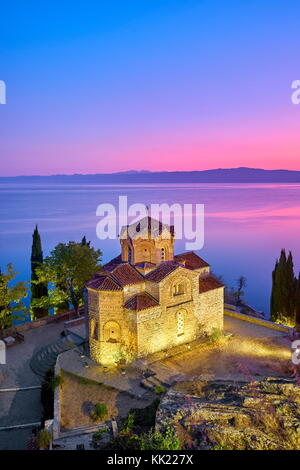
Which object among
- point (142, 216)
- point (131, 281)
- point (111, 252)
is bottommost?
point (111, 252)

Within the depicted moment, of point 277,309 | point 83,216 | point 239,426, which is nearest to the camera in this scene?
point 239,426

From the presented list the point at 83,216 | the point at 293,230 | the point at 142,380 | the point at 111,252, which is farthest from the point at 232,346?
the point at 83,216

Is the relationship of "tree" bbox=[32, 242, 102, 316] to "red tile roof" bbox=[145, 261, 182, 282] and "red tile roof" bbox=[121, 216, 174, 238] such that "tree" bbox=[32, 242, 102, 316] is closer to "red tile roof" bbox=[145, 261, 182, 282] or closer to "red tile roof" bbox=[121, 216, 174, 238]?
"red tile roof" bbox=[121, 216, 174, 238]

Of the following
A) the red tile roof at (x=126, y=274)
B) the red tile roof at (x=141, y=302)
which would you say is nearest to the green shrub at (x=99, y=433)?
the red tile roof at (x=141, y=302)

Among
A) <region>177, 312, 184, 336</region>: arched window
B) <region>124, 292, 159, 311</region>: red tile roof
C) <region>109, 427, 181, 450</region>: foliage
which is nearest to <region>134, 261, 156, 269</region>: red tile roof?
<region>124, 292, 159, 311</region>: red tile roof

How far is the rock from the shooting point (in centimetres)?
1393

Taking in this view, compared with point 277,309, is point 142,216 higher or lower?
higher

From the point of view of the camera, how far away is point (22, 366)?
82.6ft

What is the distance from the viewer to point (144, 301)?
75.5 ft

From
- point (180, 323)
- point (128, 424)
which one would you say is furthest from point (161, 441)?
point (180, 323)

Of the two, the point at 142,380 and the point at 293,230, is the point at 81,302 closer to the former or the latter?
the point at 142,380

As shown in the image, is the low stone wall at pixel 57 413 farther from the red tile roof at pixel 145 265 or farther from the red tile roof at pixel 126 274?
the red tile roof at pixel 145 265

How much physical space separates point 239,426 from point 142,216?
48.3ft

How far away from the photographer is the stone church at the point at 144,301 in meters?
22.8
